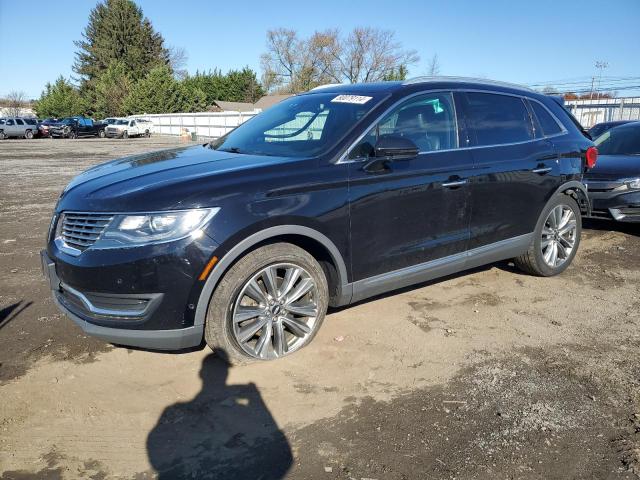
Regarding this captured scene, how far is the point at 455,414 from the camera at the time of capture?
293cm

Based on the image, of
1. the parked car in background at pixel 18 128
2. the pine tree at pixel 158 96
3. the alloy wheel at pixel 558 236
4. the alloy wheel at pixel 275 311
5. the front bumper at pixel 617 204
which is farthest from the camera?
the pine tree at pixel 158 96

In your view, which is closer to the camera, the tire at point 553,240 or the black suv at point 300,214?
the black suv at point 300,214

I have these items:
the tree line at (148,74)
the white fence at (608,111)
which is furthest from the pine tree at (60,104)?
the white fence at (608,111)

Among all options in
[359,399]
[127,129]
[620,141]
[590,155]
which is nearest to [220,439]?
[359,399]

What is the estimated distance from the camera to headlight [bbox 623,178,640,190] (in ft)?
22.2

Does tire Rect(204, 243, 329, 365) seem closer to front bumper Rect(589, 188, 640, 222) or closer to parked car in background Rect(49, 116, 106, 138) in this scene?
front bumper Rect(589, 188, 640, 222)

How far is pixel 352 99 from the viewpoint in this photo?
405 cm

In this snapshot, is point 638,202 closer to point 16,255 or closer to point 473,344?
point 473,344

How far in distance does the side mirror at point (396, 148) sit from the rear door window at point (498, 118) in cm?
98

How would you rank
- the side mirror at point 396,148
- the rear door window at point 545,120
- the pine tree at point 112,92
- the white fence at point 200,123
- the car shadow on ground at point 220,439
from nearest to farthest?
the car shadow on ground at point 220,439 → the side mirror at point 396,148 → the rear door window at point 545,120 → the white fence at point 200,123 → the pine tree at point 112,92

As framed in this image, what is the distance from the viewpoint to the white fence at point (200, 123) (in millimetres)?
33850

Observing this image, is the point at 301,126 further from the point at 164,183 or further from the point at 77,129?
the point at 77,129

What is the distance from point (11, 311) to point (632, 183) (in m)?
7.22

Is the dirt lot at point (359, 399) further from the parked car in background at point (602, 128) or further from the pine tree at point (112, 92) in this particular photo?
the pine tree at point (112, 92)
